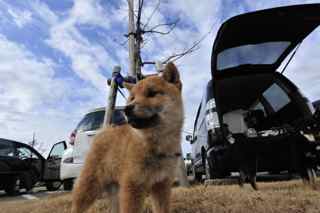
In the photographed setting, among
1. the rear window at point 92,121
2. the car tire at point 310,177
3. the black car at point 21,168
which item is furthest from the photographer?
the black car at point 21,168

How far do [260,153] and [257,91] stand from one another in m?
1.29

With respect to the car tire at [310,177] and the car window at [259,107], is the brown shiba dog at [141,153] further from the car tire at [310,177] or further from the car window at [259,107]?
the car window at [259,107]

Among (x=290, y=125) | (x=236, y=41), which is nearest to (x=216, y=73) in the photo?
(x=236, y=41)

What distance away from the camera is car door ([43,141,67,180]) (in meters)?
12.3

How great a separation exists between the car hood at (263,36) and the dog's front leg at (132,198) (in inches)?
97.8

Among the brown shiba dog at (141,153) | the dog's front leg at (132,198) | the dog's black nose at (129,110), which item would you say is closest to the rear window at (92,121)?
the brown shiba dog at (141,153)

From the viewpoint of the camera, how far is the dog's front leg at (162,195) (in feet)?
9.84

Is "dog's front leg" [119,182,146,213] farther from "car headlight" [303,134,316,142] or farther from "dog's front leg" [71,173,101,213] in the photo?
"car headlight" [303,134,316,142]

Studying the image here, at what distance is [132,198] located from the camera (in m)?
2.68

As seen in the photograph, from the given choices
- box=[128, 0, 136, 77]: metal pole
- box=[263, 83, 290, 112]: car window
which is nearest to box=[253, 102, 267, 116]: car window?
box=[263, 83, 290, 112]: car window

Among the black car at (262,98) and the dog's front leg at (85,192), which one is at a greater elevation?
the black car at (262,98)

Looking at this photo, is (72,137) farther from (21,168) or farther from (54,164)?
(54,164)

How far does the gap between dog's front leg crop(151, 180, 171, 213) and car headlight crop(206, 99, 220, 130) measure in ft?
6.93

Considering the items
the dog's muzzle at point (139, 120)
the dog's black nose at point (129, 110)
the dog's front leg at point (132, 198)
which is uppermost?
the dog's black nose at point (129, 110)
